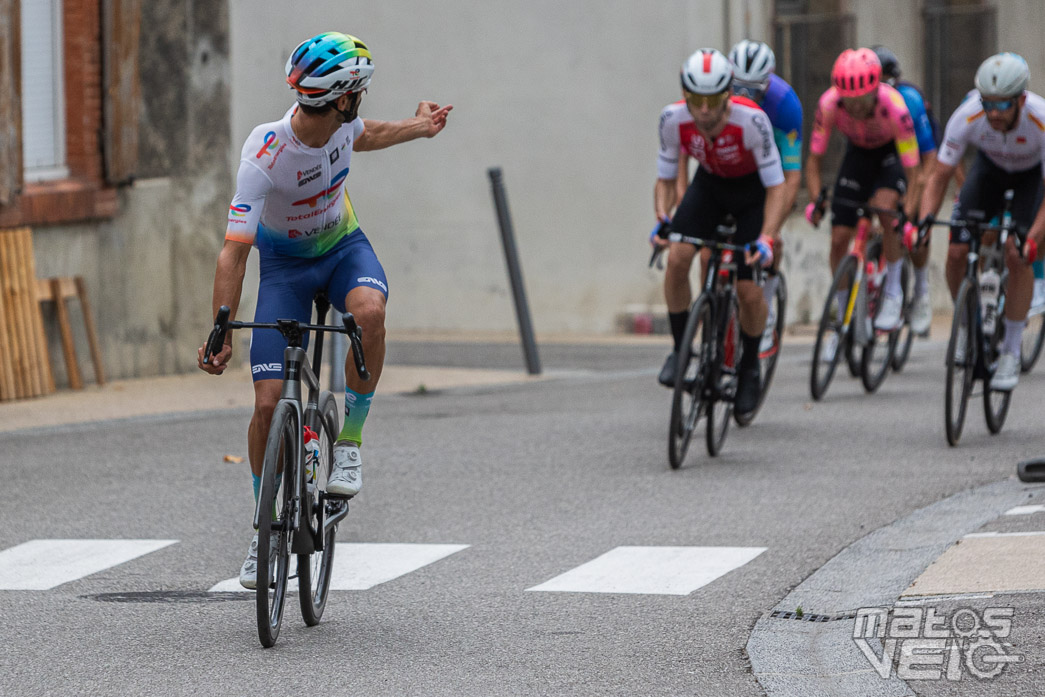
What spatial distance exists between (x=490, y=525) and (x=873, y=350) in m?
5.02

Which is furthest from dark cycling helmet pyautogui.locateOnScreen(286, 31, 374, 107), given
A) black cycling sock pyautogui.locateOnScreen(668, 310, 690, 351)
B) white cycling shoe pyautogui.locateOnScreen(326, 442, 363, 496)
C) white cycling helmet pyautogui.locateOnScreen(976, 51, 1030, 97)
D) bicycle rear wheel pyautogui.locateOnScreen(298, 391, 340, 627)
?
white cycling helmet pyautogui.locateOnScreen(976, 51, 1030, 97)

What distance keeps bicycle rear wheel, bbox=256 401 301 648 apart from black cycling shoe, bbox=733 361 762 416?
467 cm

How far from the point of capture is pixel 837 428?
10.3 m

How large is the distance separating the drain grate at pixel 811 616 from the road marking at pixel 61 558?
2691mm

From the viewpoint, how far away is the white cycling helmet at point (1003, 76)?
9.11 m

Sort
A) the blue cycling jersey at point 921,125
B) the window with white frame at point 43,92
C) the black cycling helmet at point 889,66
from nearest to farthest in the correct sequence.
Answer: the blue cycling jersey at point 921,125 → the black cycling helmet at point 889,66 → the window with white frame at point 43,92

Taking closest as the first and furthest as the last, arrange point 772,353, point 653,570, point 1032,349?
point 653,570 → point 772,353 → point 1032,349

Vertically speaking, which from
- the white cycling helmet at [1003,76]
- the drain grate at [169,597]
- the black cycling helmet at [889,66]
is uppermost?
the black cycling helmet at [889,66]

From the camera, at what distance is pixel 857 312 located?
38.4 ft

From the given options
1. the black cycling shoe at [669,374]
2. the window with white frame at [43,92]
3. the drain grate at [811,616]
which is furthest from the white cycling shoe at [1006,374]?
the window with white frame at [43,92]

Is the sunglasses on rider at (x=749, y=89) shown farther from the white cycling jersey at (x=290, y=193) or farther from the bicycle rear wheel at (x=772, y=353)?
the white cycling jersey at (x=290, y=193)

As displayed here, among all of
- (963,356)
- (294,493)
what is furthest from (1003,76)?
(294,493)

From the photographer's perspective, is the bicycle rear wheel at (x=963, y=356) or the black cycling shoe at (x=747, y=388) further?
the black cycling shoe at (x=747, y=388)

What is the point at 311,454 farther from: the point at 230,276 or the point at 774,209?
the point at 774,209
